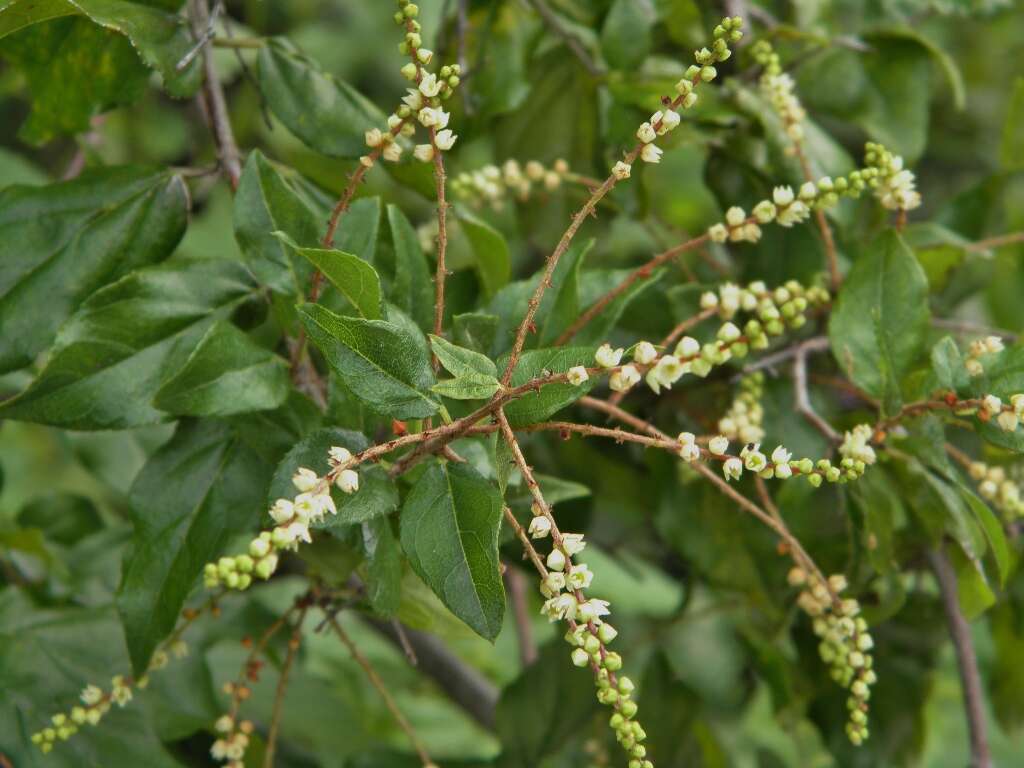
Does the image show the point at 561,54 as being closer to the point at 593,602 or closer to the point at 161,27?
the point at 161,27

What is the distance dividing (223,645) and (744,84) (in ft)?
3.09

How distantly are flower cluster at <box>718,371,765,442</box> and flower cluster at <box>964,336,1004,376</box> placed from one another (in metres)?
0.18

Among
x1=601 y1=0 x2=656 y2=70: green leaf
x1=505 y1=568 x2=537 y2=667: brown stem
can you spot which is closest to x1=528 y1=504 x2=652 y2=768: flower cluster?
x1=601 y1=0 x2=656 y2=70: green leaf

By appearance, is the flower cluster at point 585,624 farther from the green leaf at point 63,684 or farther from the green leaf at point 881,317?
the green leaf at point 63,684

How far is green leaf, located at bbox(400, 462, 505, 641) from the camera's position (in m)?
0.76

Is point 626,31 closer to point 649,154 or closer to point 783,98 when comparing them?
point 783,98

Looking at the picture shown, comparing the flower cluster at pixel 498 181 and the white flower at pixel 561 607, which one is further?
the flower cluster at pixel 498 181

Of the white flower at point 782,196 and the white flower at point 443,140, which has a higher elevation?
the white flower at point 443,140

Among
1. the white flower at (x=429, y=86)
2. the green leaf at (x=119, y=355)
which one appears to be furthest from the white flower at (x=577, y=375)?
the green leaf at (x=119, y=355)

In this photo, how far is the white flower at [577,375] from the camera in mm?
720

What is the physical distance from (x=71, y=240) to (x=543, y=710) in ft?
2.31

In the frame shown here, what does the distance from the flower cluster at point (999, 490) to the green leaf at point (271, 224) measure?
2.06ft

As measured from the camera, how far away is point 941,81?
7.17ft

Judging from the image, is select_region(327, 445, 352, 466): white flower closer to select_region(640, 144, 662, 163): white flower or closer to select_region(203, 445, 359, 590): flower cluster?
select_region(203, 445, 359, 590): flower cluster
